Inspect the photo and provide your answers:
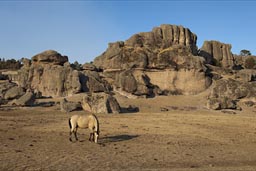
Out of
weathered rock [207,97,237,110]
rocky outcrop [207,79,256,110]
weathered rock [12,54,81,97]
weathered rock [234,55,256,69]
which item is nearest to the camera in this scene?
weathered rock [207,97,237,110]

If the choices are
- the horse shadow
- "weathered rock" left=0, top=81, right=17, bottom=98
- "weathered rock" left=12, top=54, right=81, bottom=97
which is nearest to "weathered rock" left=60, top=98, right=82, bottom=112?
"weathered rock" left=12, top=54, right=81, bottom=97

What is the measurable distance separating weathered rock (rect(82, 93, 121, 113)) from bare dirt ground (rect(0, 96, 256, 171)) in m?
6.96

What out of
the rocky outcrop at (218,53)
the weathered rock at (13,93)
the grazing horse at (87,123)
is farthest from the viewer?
the rocky outcrop at (218,53)

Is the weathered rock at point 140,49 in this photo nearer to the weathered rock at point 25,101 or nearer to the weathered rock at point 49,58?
the weathered rock at point 49,58

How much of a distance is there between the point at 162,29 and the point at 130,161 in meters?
47.8

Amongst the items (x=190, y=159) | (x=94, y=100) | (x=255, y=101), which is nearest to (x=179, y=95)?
(x=255, y=101)

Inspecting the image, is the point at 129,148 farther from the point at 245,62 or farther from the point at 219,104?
the point at 245,62

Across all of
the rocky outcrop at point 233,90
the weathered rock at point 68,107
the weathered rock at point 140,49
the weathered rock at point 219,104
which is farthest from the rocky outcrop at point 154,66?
the weathered rock at point 68,107

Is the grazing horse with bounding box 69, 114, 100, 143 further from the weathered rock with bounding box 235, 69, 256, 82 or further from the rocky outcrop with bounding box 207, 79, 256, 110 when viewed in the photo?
the weathered rock with bounding box 235, 69, 256, 82

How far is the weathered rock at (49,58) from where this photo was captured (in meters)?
47.6

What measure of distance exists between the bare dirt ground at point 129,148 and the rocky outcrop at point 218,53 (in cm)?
3831

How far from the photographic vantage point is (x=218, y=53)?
64562 millimetres

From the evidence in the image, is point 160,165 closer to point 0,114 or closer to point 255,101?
point 0,114

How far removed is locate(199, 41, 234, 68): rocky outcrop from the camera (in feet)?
206
